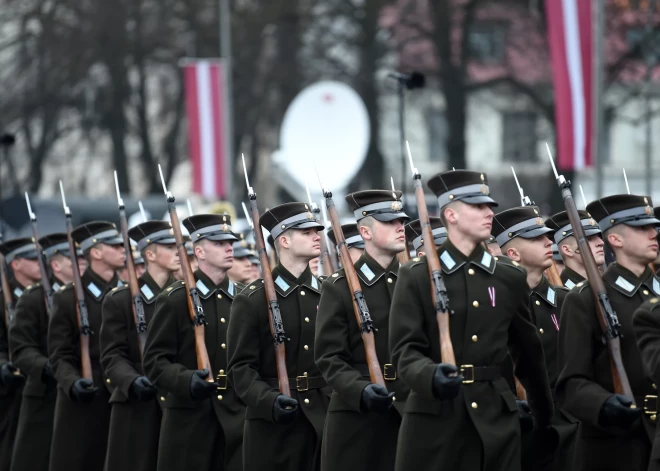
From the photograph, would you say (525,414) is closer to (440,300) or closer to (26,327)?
(440,300)

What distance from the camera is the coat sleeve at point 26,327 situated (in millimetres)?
11641

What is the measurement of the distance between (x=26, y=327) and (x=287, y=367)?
3.57m

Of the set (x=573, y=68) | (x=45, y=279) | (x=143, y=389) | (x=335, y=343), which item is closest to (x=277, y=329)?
(x=335, y=343)

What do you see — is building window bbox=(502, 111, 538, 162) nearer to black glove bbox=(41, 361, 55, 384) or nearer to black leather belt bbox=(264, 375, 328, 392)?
black glove bbox=(41, 361, 55, 384)

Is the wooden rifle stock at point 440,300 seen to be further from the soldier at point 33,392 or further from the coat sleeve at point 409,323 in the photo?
the soldier at point 33,392

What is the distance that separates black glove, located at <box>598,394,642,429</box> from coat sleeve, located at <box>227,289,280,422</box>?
208 cm

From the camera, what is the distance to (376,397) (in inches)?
303

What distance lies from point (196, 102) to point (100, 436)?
1584cm

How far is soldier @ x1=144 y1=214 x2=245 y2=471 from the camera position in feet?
30.6

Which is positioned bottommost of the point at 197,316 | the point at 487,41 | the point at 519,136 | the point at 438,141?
the point at 197,316

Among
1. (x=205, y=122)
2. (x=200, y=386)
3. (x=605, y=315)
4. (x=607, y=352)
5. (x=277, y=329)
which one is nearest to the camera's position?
(x=605, y=315)

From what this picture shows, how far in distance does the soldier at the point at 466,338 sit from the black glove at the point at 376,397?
15.4 inches

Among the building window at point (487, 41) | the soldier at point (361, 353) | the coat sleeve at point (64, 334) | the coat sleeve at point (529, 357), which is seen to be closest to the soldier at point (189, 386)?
the soldier at point (361, 353)

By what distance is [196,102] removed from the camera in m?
26.3
